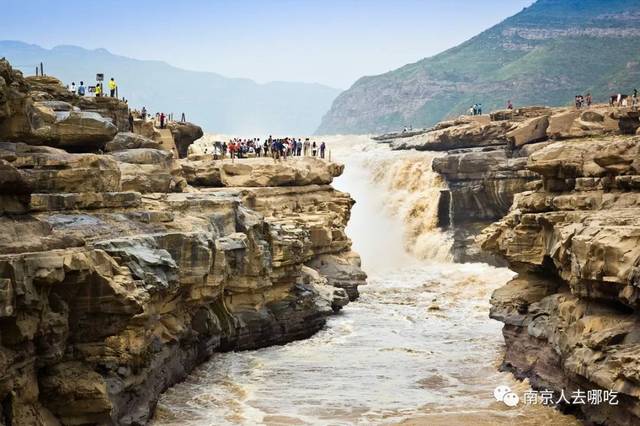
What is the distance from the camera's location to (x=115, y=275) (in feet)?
72.8

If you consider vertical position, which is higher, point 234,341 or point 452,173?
point 452,173

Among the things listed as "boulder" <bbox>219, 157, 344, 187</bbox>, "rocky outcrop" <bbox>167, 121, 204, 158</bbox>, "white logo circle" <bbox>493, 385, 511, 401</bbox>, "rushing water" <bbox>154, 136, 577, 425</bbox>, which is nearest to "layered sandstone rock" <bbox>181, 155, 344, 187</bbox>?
"boulder" <bbox>219, 157, 344, 187</bbox>

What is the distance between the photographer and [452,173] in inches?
2292

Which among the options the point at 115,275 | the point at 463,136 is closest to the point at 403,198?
the point at 463,136

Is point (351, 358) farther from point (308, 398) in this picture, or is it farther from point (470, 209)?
point (470, 209)

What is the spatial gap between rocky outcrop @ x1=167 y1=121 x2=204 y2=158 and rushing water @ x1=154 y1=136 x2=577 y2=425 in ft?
39.4

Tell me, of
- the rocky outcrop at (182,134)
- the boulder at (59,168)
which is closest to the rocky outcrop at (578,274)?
the boulder at (59,168)

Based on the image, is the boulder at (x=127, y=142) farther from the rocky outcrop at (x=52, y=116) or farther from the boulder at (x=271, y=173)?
the boulder at (x=271, y=173)

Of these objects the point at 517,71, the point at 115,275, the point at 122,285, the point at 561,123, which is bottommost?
the point at 122,285

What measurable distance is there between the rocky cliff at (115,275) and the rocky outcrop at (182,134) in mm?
12349

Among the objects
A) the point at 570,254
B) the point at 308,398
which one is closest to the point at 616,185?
the point at 570,254

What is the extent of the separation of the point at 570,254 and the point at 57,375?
1207 cm

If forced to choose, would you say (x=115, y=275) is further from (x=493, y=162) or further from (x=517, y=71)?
(x=517, y=71)

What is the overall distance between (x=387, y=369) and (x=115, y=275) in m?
12.4
